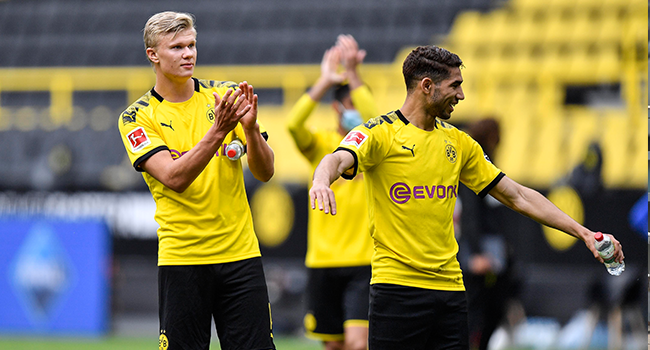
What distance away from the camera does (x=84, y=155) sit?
14.2 metres

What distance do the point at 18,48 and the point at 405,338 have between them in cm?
1627

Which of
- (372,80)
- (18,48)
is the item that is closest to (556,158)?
(372,80)

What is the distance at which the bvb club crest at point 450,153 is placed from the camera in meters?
4.18

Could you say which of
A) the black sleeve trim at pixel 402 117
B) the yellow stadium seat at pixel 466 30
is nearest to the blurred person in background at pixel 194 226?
the black sleeve trim at pixel 402 117

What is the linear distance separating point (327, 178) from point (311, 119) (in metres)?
10.0

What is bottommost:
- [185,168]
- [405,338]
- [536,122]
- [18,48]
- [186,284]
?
[405,338]

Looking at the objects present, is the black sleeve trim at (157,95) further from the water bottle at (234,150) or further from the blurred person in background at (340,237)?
the blurred person in background at (340,237)

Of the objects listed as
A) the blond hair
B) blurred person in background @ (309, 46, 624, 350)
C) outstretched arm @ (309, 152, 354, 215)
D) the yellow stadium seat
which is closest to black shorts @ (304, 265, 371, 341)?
blurred person in background @ (309, 46, 624, 350)

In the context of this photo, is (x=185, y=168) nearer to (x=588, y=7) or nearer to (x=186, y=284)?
(x=186, y=284)

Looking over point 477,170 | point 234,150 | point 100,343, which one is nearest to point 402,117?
point 477,170

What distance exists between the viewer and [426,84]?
4.11 metres

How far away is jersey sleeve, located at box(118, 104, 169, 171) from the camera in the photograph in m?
3.99

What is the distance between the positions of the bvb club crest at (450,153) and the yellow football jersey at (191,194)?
1054mm

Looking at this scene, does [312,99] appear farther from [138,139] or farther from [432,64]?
[138,139]
